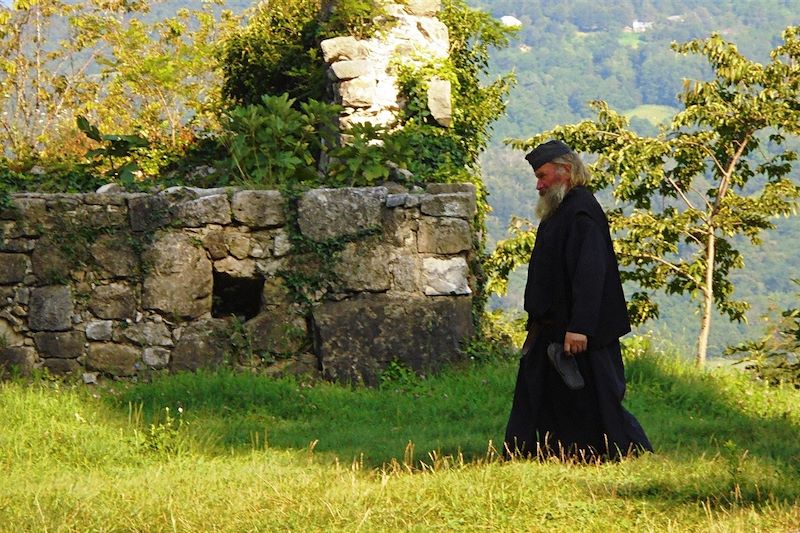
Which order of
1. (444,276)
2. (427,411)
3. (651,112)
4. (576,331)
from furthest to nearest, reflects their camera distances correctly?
(651,112)
(444,276)
(427,411)
(576,331)

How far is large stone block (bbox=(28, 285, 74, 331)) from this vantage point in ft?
31.0

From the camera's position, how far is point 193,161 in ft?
41.3

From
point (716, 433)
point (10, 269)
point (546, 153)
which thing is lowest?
point (716, 433)

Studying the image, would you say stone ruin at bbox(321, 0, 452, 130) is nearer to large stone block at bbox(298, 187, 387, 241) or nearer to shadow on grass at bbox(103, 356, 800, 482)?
large stone block at bbox(298, 187, 387, 241)

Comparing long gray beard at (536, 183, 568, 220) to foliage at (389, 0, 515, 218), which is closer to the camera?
long gray beard at (536, 183, 568, 220)

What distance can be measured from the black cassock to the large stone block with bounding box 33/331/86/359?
4.25m

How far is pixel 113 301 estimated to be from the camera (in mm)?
9531

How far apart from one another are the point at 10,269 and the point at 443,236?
3.45 meters

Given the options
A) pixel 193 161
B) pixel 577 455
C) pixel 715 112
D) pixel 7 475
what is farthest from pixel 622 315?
pixel 715 112

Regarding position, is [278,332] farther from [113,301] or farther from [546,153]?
[546,153]

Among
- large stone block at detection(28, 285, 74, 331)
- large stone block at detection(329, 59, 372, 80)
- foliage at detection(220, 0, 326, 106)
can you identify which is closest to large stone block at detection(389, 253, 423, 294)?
large stone block at detection(28, 285, 74, 331)

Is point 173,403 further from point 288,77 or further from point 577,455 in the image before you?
point 288,77

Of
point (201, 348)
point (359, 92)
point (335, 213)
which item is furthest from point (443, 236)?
point (359, 92)

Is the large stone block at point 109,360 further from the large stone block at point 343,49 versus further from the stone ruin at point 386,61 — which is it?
the large stone block at point 343,49
